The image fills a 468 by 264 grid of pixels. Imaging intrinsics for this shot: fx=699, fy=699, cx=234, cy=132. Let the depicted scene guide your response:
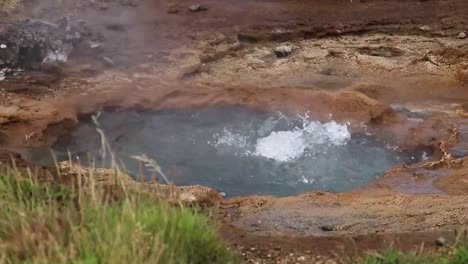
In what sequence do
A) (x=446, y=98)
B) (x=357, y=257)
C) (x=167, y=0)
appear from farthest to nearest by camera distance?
(x=167, y=0)
(x=446, y=98)
(x=357, y=257)

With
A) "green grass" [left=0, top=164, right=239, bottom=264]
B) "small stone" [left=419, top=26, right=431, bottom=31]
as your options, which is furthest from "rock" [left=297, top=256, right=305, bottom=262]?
"small stone" [left=419, top=26, right=431, bottom=31]

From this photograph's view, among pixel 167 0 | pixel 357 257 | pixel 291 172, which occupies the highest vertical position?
pixel 167 0

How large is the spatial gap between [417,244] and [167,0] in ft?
18.1

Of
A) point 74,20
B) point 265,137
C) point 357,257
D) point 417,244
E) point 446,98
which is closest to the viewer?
point 357,257

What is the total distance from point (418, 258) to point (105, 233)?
1616 millimetres

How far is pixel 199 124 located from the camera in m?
7.04

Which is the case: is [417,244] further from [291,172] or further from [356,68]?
[356,68]

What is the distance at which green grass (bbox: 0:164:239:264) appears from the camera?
9.56 ft

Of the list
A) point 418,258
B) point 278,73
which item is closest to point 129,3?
point 278,73

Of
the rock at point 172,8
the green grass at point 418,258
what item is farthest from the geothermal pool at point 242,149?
the green grass at point 418,258

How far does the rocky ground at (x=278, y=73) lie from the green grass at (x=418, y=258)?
4.24 feet

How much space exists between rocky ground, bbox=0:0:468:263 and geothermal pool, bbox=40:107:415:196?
0.54 feet

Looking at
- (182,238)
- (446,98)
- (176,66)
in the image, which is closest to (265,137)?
(176,66)

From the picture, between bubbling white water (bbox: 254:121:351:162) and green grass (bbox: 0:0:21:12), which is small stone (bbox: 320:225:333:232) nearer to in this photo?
bubbling white water (bbox: 254:121:351:162)
